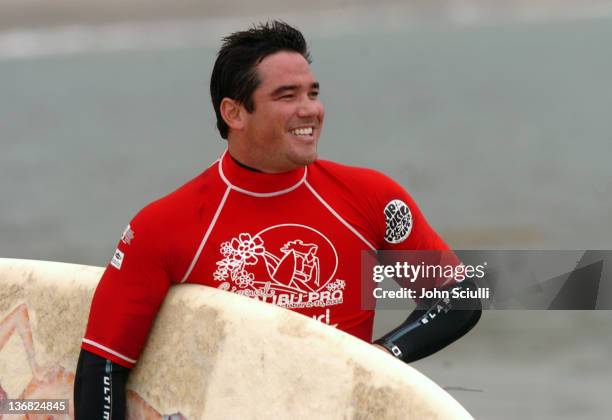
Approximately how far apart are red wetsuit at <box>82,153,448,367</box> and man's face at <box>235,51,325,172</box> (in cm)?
6

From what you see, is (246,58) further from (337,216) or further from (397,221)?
(397,221)

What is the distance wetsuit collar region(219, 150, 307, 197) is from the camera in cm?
270

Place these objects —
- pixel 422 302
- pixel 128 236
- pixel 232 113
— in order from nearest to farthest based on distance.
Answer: pixel 128 236 < pixel 232 113 < pixel 422 302

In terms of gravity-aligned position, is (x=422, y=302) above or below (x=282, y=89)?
below

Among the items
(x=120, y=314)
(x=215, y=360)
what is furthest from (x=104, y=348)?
(x=215, y=360)

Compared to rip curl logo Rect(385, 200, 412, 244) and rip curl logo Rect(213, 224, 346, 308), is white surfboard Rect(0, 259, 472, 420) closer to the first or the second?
rip curl logo Rect(213, 224, 346, 308)

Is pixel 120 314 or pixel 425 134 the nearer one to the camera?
pixel 120 314

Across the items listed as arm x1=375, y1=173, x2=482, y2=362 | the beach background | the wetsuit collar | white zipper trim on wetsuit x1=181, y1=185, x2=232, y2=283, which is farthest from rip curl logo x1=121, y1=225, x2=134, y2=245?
the beach background

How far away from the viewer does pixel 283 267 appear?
105 inches

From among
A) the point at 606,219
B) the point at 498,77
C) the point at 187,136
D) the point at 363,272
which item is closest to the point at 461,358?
the point at 606,219

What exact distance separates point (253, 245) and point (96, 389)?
1.64ft

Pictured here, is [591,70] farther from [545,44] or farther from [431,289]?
[431,289]

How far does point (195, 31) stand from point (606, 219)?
440cm

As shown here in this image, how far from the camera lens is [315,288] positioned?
2.70 metres
